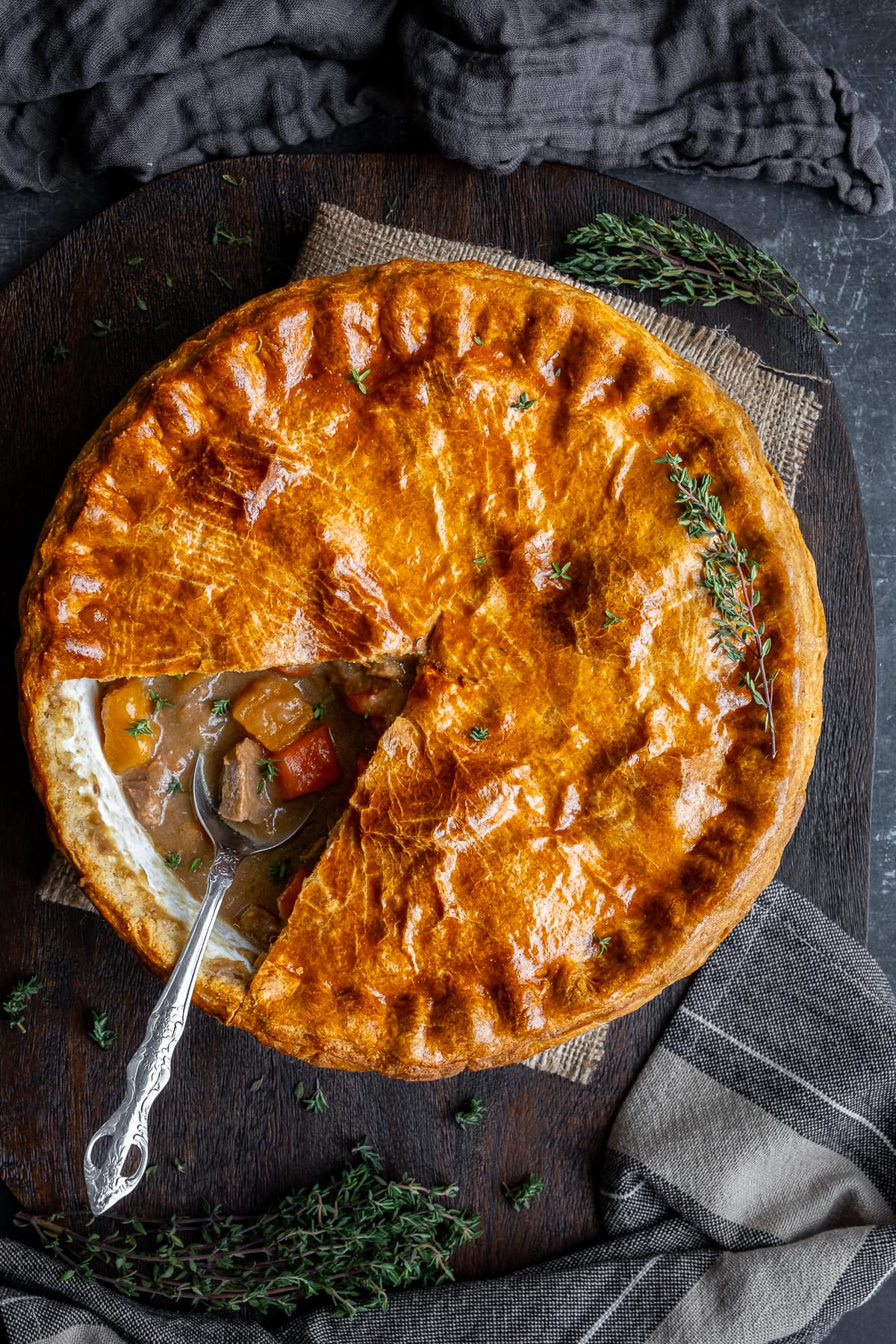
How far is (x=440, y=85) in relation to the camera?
3668mm

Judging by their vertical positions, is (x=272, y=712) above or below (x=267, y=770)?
above

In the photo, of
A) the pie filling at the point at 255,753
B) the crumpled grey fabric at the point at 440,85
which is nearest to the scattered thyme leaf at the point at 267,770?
the pie filling at the point at 255,753

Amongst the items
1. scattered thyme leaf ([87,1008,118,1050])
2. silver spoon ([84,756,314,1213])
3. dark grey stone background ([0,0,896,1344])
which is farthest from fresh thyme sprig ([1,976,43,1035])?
dark grey stone background ([0,0,896,1344])

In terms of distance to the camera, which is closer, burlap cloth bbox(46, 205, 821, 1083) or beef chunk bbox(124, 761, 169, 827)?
beef chunk bbox(124, 761, 169, 827)

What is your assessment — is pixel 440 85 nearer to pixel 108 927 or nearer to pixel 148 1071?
pixel 108 927

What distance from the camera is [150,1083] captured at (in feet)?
10.2

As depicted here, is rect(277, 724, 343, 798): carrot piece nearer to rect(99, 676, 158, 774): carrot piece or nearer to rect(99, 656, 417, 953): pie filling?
rect(99, 656, 417, 953): pie filling

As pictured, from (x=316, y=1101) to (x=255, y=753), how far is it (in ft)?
4.58

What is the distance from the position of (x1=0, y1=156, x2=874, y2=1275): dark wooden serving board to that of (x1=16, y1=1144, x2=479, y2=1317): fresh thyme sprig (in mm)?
83

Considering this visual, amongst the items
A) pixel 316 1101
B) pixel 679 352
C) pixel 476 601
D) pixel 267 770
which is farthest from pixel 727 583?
pixel 316 1101

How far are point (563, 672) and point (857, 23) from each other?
9.61 feet

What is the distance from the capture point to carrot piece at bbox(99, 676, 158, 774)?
127 inches

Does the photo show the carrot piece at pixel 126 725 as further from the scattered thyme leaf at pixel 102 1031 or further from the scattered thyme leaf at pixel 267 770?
the scattered thyme leaf at pixel 102 1031

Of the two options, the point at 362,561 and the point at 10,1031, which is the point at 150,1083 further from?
the point at 362,561
